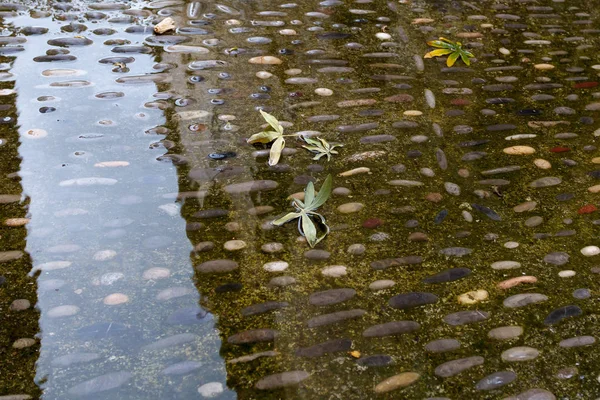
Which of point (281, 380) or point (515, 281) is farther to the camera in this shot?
point (515, 281)

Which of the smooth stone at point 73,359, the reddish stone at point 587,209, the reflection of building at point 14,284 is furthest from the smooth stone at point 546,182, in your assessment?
the reflection of building at point 14,284

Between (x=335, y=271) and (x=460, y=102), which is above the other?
(x=460, y=102)

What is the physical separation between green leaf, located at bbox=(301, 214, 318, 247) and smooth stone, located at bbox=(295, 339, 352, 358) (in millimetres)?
436

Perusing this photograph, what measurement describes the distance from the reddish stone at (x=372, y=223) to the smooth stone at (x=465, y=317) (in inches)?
18.4

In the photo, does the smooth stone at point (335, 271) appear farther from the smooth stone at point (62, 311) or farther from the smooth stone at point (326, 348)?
the smooth stone at point (62, 311)

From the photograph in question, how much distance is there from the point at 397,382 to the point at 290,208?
0.83 meters

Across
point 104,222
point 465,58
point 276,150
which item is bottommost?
point 104,222

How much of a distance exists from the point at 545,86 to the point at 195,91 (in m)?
1.70

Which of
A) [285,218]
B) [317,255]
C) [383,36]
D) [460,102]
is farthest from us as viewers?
[383,36]

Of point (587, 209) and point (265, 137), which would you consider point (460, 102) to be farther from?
point (265, 137)

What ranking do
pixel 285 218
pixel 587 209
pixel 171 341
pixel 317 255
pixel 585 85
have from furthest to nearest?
pixel 585 85 → pixel 587 209 → pixel 285 218 → pixel 317 255 → pixel 171 341

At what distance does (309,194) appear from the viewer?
97.2 inches

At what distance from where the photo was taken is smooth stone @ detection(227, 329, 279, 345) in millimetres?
1960

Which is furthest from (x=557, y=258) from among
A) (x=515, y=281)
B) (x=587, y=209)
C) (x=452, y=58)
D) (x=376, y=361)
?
(x=452, y=58)
